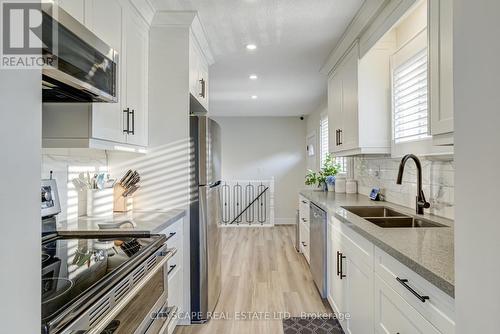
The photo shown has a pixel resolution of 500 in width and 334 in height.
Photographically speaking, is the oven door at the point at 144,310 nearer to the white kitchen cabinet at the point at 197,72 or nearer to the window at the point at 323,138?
the white kitchen cabinet at the point at 197,72

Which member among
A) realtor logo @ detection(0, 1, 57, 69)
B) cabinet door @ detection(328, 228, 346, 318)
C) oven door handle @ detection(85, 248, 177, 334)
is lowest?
cabinet door @ detection(328, 228, 346, 318)

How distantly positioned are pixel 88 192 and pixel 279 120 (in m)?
5.85

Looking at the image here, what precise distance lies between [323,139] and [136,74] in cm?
420

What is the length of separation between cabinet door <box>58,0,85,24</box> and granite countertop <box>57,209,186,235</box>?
1156 mm

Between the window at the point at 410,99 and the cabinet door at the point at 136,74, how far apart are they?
2.03 meters

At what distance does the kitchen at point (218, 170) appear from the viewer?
67cm

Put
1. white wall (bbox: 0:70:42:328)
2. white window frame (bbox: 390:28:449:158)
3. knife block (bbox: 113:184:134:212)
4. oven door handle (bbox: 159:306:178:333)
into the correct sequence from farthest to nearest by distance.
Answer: knife block (bbox: 113:184:134:212), white window frame (bbox: 390:28:449:158), oven door handle (bbox: 159:306:178:333), white wall (bbox: 0:70:42:328)

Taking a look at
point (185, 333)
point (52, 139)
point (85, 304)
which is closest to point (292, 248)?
point (185, 333)

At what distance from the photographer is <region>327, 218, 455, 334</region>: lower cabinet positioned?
1.05 meters

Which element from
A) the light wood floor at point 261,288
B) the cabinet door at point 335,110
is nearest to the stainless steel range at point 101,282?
the light wood floor at point 261,288

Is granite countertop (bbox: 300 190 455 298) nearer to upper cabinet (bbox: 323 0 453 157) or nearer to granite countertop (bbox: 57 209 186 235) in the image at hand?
upper cabinet (bbox: 323 0 453 157)

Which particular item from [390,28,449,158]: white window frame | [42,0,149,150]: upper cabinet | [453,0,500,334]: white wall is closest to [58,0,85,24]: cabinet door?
[42,0,149,150]: upper cabinet

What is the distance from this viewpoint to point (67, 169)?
6.88ft

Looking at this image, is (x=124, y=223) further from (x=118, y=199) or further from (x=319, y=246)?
(x=319, y=246)
